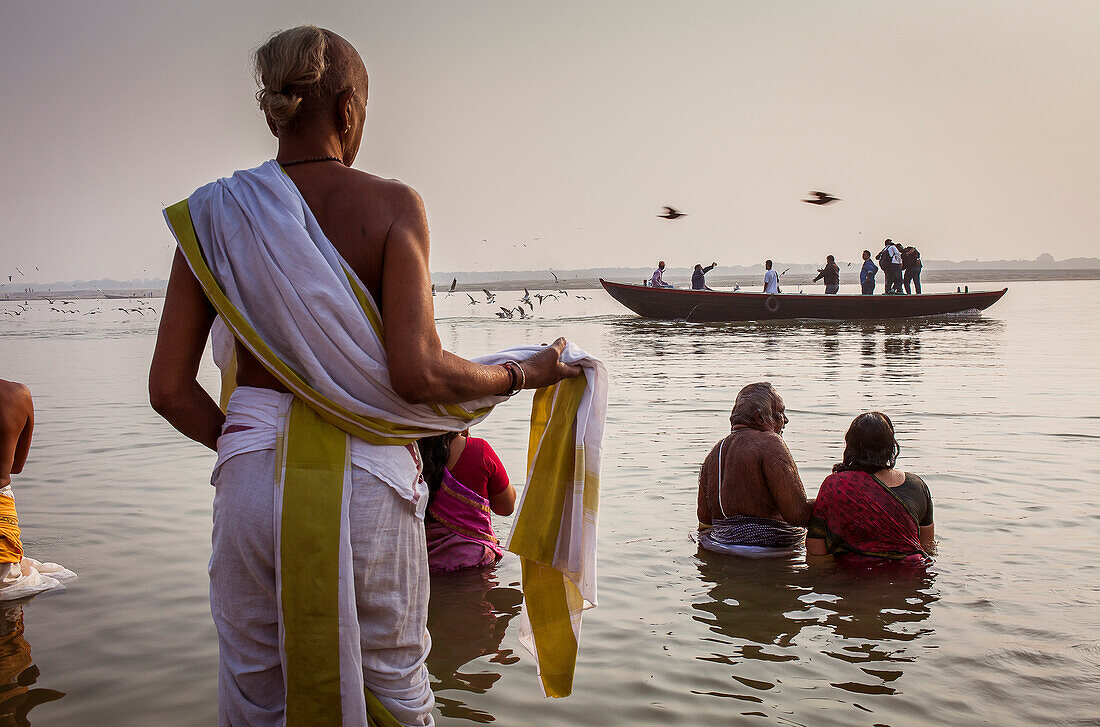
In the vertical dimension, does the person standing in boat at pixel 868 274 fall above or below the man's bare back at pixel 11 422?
above

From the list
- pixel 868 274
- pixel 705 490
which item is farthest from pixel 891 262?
pixel 705 490

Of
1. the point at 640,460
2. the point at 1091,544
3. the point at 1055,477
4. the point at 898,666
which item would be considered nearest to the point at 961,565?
the point at 1091,544

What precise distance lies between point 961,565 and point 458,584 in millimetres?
2741

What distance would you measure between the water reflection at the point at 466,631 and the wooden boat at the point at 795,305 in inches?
893

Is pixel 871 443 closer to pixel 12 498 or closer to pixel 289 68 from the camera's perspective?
pixel 289 68

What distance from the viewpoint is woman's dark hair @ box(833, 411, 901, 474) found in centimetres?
471

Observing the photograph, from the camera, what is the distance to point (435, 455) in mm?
4574

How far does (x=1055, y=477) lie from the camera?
6.93 meters

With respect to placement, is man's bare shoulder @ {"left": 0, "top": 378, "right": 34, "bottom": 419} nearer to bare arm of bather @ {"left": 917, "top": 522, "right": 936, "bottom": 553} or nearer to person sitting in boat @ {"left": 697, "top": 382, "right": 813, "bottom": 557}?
person sitting in boat @ {"left": 697, "top": 382, "right": 813, "bottom": 557}

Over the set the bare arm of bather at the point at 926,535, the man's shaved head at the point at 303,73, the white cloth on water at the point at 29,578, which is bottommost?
the white cloth on water at the point at 29,578

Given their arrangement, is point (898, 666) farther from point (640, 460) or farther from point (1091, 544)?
point (640, 460)

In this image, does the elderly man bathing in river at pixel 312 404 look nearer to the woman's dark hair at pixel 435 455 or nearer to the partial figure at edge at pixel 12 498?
the woman's dark hair at pixel 435 455

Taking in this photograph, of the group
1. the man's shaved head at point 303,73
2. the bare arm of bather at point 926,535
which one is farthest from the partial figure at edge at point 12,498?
the bare arm of bather at point 926,535

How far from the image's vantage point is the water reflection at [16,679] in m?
3.39
